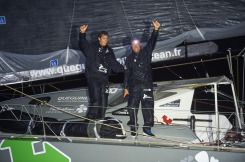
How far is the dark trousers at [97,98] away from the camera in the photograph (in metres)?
3.78

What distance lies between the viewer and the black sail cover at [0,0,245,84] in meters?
4.23

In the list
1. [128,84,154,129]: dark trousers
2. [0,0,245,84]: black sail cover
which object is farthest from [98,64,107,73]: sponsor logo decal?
[0,0,245,84]: black sail cover

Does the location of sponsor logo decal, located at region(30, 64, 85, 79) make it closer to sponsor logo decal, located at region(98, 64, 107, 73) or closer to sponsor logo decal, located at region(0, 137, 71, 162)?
sponsor logo decal, located at region(98, 64, 107, 73)

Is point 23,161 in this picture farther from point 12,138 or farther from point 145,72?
point 145,72

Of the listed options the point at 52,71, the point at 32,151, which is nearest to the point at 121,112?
the point at 32,151

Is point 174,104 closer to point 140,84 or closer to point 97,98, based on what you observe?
point 140,84

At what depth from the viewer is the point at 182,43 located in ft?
14.1

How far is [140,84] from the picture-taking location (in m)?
3.75

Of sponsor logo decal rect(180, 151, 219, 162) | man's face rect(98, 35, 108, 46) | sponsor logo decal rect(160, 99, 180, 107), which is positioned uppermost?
man's face rect(98, 35, 108, 46)

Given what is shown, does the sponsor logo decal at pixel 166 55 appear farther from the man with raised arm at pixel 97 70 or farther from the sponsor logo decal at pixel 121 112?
the sponsor logo decal at pixel 121 112

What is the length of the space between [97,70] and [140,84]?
546 millimetres

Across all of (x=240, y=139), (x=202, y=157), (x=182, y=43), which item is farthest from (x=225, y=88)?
(x=202, y=157)

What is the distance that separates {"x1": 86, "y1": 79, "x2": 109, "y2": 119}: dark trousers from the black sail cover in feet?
2.13

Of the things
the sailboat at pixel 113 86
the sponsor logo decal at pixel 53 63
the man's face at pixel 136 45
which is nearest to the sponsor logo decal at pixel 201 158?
the sailboat at pixel 113 86
